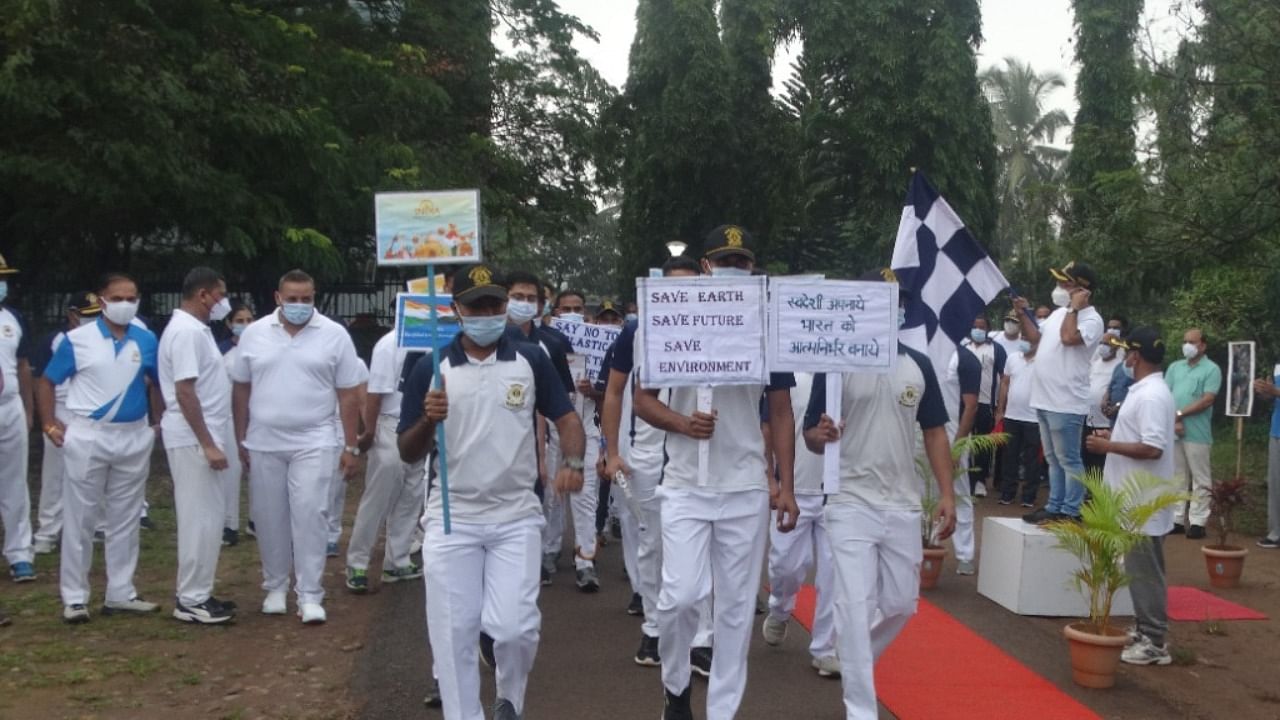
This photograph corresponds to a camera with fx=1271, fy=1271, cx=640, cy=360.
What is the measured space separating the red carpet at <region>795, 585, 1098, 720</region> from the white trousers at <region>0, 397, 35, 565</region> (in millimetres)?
5943

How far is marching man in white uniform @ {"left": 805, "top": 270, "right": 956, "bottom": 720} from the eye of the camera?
600 cm

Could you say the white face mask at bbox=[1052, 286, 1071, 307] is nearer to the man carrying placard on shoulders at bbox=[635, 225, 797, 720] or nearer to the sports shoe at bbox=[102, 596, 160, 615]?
the man carrying placard on shoulders at bbox=[635, 225, 797, 720]

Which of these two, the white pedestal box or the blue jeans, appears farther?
the blue jeans

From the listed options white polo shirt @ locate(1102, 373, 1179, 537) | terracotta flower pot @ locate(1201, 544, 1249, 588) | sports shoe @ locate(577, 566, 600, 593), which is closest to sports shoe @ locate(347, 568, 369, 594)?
sports shoe @ locate(577, 566, 600, 593)

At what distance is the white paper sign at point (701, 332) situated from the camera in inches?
236

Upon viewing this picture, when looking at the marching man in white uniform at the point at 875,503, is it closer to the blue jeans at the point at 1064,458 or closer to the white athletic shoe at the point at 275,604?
the white athletic shoe at the point at 275,604

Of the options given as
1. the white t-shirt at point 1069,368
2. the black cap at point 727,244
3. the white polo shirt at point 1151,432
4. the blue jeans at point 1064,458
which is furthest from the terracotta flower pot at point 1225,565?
the black cap at point 727,244

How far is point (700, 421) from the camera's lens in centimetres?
591

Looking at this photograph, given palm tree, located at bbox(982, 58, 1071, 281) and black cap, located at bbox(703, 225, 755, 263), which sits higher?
palm tree, located at bbox(982, 58, 1071, 281)

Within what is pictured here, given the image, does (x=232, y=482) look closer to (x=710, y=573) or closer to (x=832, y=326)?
(x=710, y=573)

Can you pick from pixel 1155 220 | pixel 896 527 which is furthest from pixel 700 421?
pixel 1155 220

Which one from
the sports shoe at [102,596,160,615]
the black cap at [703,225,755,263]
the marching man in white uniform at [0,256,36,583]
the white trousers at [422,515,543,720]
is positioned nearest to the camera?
the white trousers at [422,515,543,720]

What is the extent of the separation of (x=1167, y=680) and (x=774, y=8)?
1339 inches

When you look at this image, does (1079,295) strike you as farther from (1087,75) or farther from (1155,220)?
(1087,75)
